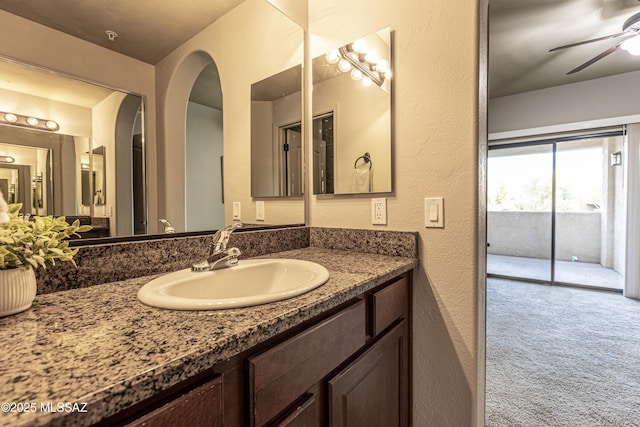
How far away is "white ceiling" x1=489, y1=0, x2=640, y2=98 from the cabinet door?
7.80 feet

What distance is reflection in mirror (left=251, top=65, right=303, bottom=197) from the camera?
144cm

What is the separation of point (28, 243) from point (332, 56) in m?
1.34

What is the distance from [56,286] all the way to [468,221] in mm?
1259

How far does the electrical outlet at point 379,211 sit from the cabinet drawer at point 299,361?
514mm

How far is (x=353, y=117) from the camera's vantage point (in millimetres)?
1376

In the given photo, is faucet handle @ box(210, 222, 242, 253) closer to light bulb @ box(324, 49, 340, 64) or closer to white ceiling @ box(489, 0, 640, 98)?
light bulb @ box(324, 49, 340, 64)

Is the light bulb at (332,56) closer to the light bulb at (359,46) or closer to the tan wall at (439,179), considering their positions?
the light bulb at (359,46)

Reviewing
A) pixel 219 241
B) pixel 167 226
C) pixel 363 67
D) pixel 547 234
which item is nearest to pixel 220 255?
pixel 219 241

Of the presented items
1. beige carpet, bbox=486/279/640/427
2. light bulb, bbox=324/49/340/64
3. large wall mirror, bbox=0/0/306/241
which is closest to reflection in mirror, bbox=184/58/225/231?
large wall mirror, bbox=0/0/306/241

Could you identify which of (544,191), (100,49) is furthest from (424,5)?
(544,191)

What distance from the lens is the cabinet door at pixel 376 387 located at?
0.76 metres

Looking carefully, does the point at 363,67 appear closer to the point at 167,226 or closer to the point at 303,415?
the point at 167,226

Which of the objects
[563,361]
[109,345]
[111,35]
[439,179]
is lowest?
[563,361]

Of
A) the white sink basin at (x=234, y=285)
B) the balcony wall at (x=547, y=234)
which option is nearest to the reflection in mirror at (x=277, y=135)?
the white sink basin at (x=234, y=285)
